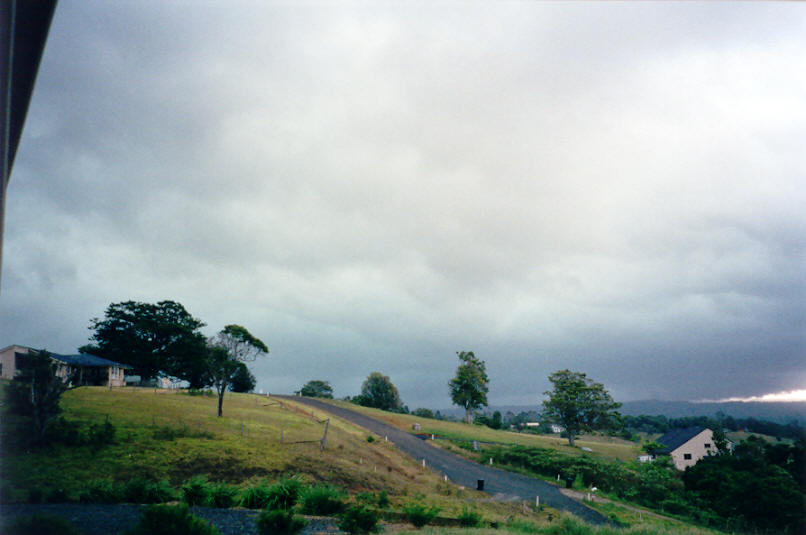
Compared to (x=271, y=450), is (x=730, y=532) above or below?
below

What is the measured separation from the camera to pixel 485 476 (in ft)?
102

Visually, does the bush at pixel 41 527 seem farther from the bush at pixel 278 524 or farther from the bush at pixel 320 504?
the bush at pixel 320 504

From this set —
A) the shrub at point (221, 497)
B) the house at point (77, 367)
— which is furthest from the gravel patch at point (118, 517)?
the house at point (77, 367)

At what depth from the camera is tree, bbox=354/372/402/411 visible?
6469 centimetres

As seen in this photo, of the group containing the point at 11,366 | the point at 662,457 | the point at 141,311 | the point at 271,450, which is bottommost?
the point at 662,457

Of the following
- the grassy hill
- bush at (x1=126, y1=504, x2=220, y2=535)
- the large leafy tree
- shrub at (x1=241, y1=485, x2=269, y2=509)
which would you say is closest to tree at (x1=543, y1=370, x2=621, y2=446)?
the grassy hill

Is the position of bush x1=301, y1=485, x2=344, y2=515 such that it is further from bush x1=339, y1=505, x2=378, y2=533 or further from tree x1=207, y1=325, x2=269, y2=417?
tree x1=207, y1=325, x2=269, y2=417

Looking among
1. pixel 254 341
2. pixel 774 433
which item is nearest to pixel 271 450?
pixel 254 341

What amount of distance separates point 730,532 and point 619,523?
780 centimetres

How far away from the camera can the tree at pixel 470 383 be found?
5894cm

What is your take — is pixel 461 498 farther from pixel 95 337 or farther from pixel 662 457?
pixel 95 337

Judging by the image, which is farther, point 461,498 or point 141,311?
point 141,311

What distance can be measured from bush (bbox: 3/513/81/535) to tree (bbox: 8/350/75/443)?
12503 mm

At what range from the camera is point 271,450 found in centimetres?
2431
